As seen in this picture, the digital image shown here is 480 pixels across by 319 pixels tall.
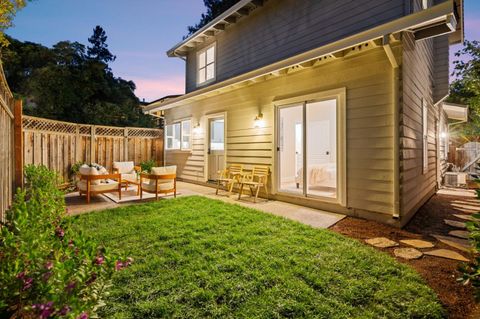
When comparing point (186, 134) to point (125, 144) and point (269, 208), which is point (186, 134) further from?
point (269, 208)

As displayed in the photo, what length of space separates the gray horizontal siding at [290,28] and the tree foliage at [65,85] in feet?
35.4

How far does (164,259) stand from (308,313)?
1.72 m

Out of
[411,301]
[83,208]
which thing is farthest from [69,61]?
[411,301]

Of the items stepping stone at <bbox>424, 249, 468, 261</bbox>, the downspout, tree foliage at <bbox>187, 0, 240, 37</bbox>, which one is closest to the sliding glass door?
the downspout

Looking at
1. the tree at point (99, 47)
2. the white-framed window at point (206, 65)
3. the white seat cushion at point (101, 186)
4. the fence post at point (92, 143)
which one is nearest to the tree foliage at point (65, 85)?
the tree at point (99, 47)

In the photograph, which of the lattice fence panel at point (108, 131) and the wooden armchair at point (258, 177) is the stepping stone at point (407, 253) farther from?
the lattice fence panel at point (108, 131)

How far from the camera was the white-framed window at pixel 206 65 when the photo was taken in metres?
9.53

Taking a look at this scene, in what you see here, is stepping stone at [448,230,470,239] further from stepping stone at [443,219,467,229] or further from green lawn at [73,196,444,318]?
green lawn at [73,196,444,318]

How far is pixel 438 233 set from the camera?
13.5 feet

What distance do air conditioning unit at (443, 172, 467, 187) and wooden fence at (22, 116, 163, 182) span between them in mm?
12277

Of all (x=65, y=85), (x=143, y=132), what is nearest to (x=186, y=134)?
(x=143, y=132)

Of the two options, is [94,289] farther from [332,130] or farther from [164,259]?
[332,130]

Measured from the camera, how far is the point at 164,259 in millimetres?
2879

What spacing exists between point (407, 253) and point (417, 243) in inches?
21.3
